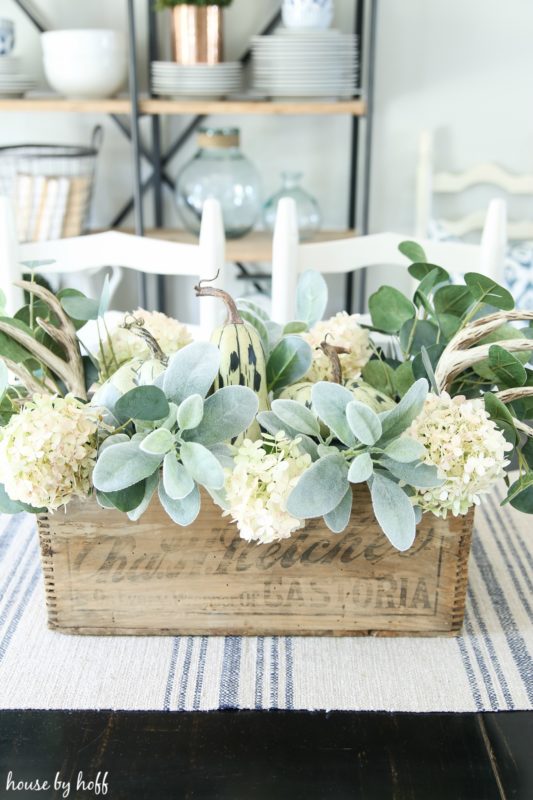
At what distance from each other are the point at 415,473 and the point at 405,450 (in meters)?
0.03

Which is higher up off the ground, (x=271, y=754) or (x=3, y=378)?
(x=3, y=378)

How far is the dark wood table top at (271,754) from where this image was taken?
549 mm

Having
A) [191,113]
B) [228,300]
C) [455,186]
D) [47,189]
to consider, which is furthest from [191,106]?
[228,300]

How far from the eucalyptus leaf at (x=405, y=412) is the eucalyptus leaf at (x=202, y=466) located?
0.41ft

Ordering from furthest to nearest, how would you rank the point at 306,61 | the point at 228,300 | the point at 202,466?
1. the point at 306,61
2. the point at 228,300
3. the point at 202,466

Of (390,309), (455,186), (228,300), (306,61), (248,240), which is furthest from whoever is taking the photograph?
(455,186)

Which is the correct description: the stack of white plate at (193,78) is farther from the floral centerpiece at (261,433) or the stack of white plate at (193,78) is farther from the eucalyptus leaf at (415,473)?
the eucalyptus leaf at (415,473)

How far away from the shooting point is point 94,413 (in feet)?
1.98

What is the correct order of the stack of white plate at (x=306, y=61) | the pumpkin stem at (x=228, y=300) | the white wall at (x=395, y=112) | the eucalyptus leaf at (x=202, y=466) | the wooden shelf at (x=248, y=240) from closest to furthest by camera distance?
the eucalyptus leaf at (x=202, y=466) < the pumpkin stem at (x=228, y=300) < the stack of white plate at (x=306, y=61) < the wooden shelf at (x=248, y=240) < the white wall at (x=395, y=112)

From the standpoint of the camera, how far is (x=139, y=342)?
746mm

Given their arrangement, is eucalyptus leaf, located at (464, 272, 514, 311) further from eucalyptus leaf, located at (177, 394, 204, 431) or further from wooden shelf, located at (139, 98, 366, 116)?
wooden shelf, located at (139, 98, 366, 116)

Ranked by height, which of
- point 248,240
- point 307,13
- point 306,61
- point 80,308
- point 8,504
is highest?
point 307,13

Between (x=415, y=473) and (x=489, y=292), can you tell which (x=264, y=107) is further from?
(x=415, y=473)

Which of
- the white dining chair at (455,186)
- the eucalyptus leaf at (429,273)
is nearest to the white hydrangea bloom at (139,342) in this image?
the eucalyptus leaf at (429,273)
